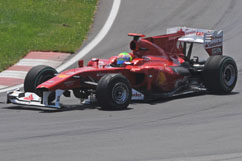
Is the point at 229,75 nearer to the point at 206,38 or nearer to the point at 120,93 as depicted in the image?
the point at 206,38

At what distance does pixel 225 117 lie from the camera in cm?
1169

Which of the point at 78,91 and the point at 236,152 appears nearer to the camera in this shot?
the point at 236,152

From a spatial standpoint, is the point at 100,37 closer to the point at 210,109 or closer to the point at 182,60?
the point at 182,60

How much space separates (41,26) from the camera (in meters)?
24.3

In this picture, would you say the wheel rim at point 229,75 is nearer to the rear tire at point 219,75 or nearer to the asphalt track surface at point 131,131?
the rear tire at point 219,75

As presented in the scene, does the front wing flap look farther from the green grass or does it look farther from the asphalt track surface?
the green grass

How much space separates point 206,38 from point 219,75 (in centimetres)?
159

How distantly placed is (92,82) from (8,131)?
2.83m

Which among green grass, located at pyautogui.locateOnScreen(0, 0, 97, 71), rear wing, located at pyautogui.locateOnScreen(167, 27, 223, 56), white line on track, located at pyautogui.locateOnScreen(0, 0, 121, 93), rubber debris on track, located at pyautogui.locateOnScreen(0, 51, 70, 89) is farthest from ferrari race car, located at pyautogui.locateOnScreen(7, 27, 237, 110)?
green grass, located at pyautogui.locateOnScreen(0, 0, 97, 71)

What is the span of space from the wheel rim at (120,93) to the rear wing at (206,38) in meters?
3.17

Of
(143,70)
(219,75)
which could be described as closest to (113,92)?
(143,70)

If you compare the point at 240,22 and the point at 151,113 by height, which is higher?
the point at 240,22

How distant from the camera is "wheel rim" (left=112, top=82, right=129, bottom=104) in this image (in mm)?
12693

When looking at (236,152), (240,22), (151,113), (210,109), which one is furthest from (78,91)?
(240,22)
